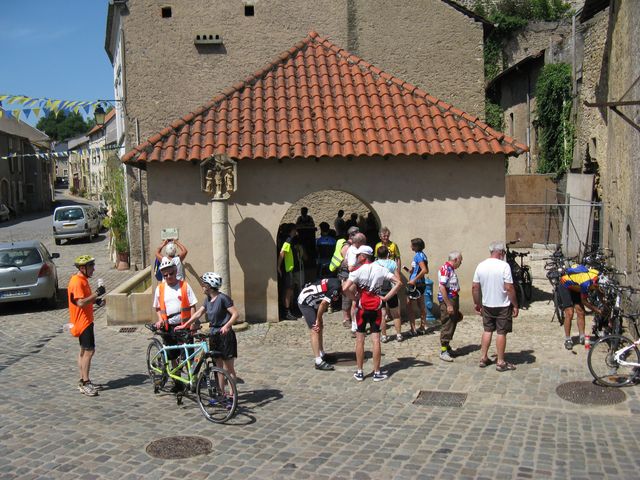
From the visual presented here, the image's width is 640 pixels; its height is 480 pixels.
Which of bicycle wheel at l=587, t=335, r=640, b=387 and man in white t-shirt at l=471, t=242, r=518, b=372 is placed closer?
bicycle wheel at l=587, t=335, r=640, b=387

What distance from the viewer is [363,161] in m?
12.6

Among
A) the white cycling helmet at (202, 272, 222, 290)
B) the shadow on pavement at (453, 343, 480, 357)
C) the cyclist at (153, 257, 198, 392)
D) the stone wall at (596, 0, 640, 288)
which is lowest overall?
the shadow on pavement at (453, 343, 480, 357)

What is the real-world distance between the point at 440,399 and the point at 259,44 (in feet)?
38.4

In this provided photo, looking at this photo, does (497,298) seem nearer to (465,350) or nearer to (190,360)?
(465,350)

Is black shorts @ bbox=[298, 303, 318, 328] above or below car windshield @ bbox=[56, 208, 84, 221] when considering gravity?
below

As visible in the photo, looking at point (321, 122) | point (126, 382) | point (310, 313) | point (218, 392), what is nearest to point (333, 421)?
point (218, 392)

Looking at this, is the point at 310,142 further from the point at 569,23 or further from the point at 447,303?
the point at 569,23

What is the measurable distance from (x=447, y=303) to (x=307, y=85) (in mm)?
6199

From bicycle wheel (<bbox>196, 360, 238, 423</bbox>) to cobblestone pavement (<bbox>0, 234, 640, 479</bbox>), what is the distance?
16cm

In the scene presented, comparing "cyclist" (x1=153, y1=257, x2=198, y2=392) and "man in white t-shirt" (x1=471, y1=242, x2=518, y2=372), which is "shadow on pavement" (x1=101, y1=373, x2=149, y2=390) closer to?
"cyclist" (x1=153, y1=257, x2=198, y2=392)

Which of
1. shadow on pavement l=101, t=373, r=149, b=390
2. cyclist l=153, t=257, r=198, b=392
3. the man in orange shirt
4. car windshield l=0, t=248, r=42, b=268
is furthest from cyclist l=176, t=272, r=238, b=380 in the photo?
car windshield l=0, t=248, r=42, b=268

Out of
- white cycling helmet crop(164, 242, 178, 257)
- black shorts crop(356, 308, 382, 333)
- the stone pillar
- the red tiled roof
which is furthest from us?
the red tiled roof

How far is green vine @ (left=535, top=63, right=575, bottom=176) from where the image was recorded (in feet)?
81.7

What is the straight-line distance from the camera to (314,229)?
1573cm
